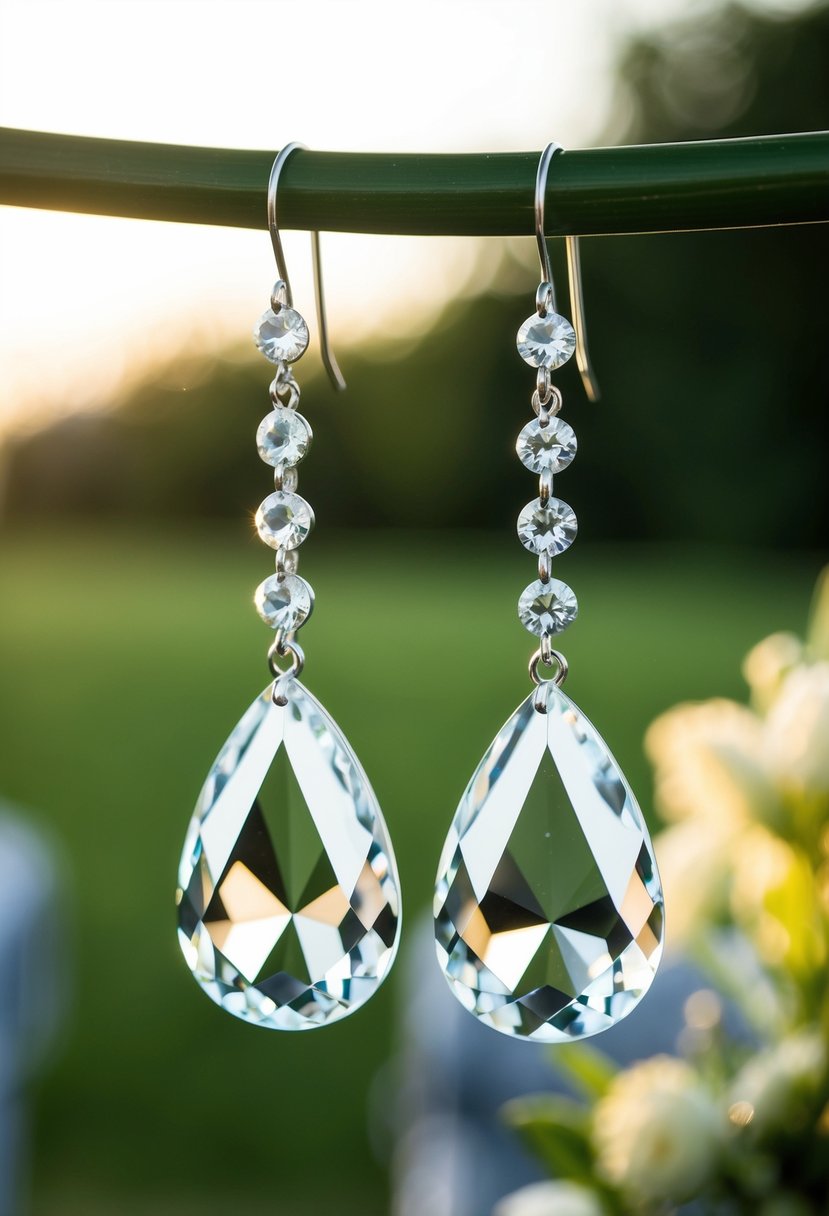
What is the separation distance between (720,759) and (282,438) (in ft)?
1.14

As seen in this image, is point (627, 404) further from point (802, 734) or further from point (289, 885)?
point (289, 885)

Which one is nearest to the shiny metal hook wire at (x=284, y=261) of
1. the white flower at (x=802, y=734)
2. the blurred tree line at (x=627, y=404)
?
the white flower at (x=802, y=734)

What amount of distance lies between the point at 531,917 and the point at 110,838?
4.66 metres

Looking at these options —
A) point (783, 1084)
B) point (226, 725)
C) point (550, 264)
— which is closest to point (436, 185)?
point (550, 264)

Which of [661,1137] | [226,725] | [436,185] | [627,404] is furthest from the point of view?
[627,404]

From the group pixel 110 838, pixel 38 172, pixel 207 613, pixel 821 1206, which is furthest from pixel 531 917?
pixel 207 613

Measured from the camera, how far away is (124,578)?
696cm

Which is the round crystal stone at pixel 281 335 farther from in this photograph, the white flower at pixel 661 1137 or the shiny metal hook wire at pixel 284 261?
the white flower at pixel 661 1137

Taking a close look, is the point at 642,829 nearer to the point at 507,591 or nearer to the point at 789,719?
the point at 789,719

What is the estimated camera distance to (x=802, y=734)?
0.57m

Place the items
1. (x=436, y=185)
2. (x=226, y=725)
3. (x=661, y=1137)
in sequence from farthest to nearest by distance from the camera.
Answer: (x=226, y=725), (x=661, y=1137), (x=436, y=185)

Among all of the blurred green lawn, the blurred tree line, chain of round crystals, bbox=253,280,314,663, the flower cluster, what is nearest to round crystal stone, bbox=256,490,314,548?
chain of round crystals, bbox=253,280,314,663

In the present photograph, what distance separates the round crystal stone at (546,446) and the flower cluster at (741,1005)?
0.92 feet

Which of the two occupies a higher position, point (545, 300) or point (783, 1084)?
point (545, 300)
